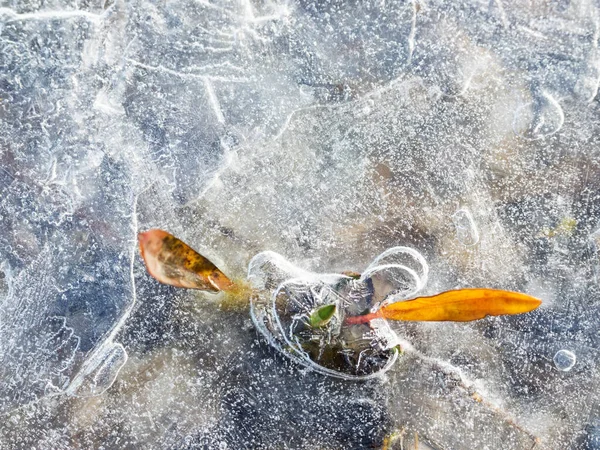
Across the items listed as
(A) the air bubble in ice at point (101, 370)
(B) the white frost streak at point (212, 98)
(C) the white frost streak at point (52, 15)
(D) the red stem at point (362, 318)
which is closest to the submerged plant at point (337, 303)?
(D) the red stem at point (362, 318)

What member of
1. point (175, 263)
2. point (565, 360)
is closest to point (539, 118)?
point (565, 360)

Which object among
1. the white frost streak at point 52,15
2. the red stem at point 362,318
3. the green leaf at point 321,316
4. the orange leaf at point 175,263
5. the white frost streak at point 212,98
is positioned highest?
the white frost streak at point 52,15

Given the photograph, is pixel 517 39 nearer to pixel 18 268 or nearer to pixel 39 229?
pixel 39 229

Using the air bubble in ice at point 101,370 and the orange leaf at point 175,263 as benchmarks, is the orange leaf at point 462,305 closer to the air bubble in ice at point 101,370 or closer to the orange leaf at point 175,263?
the orange leaf at point 175,263

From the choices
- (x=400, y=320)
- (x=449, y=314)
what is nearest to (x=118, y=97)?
(x=400, y=320)

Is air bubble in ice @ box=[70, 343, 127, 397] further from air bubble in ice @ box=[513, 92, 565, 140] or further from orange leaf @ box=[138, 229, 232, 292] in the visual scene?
air bubble in ice @ box=[513, 92, 565, 140]

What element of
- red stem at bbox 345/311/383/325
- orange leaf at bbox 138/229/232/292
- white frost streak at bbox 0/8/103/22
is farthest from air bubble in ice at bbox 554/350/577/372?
white frost streak at bbox 0/8/103/22
